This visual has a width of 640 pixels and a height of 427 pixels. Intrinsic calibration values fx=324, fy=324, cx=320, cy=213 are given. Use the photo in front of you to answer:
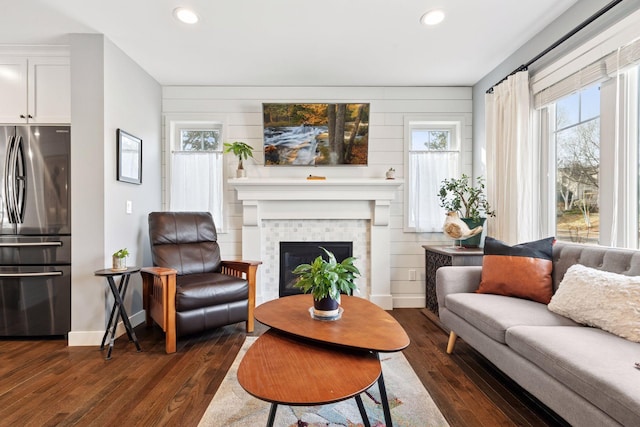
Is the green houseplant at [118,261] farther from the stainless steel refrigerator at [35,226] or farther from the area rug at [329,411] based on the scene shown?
the area rug at [329,411]

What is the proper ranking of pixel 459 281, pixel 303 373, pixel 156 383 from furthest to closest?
pixel 459 281
pixel 156 383
pixel 303 373

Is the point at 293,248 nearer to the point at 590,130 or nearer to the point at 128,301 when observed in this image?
the point at 128,301

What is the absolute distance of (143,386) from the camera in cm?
200

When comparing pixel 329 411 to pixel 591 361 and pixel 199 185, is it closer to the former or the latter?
pixel 591 361

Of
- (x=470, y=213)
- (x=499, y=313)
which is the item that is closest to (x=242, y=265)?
(x=499, y=313)

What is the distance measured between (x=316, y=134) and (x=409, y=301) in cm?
216

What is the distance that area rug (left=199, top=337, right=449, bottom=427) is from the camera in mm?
1616

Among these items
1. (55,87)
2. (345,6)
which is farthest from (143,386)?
(345,6)

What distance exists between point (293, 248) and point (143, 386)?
1.97 metres

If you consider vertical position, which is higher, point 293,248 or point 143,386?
point 293,248

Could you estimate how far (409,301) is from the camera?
367cm

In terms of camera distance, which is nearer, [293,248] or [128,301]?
[128,301]

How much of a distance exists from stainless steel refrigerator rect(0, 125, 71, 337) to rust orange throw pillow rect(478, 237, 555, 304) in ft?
11.0

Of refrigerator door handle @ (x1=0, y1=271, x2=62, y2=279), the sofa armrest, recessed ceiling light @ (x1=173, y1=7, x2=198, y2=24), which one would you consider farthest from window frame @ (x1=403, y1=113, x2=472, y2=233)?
refrigerator door handle @ (x1=0, y1=271, x2=62, y2=279)
